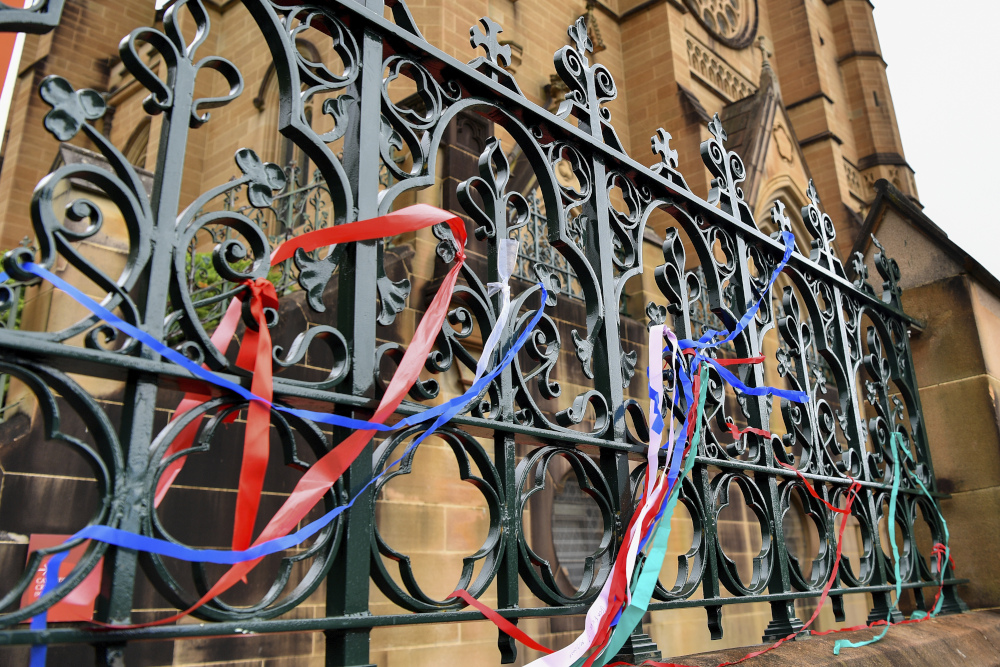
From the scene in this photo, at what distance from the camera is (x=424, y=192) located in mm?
6465

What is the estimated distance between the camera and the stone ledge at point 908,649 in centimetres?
246

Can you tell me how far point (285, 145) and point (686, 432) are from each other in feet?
33.4

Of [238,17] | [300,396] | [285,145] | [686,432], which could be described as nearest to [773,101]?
[285,145]

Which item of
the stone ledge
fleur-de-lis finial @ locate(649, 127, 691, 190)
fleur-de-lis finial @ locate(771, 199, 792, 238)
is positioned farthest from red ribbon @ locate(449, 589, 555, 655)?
fleur-de-lis finial @ locate(771, 199, 792, 238)

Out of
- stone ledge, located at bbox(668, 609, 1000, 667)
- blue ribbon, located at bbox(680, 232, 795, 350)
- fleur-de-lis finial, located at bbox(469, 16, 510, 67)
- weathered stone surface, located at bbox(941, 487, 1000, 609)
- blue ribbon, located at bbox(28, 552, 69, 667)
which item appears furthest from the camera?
weathered stone surface, located at bbox(941, 487, 1000, 609)

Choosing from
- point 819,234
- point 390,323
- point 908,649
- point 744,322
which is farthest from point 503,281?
point 819,234

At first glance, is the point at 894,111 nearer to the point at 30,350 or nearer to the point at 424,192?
the point at 424,192

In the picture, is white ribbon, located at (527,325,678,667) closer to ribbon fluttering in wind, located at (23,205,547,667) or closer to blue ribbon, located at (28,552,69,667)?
ribbon fluttering in wind, located at (23,205,547,667)

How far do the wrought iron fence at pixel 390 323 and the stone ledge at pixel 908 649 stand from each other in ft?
0.57

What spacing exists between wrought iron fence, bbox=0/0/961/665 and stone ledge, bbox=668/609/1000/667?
0.57 ft

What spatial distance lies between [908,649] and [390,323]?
8.06 ft

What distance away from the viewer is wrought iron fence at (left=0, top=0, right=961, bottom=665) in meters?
1.36

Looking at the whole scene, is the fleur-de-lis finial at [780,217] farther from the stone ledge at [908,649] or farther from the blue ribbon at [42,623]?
the blue ribbon at [42,623]

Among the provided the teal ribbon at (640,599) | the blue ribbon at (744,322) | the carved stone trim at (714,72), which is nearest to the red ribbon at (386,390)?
the teal ribbon at (640,599)
